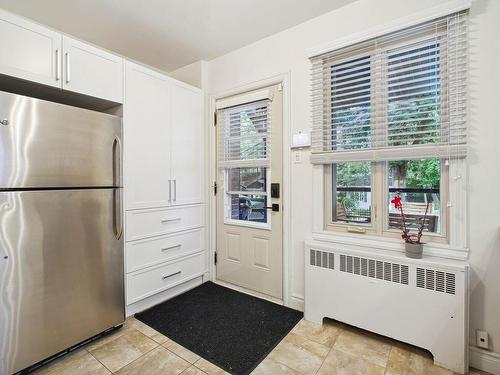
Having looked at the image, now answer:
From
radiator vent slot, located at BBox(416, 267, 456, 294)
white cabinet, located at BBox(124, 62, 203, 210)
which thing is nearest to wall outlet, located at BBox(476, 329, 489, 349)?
radiator vent slot, located at BBox(416, 267, 456, 294)

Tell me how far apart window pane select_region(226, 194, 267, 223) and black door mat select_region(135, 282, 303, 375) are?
0.80 m

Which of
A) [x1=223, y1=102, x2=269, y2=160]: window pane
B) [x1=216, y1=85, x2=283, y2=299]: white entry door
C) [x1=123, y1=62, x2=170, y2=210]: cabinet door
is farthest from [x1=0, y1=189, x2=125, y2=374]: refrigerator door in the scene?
[x1=223, y1=102, x2=269, y2=160]: window pane

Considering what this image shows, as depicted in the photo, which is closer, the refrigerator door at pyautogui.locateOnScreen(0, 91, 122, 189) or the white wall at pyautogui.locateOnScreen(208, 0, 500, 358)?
the refrigerator door at pyautogui.locateOnScreen(0, 91, 122, 189)

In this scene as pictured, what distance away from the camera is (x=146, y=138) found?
2.27 m

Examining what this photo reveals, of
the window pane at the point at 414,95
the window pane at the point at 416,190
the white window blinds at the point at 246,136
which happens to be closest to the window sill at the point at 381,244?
the window pane at the point at 416,190

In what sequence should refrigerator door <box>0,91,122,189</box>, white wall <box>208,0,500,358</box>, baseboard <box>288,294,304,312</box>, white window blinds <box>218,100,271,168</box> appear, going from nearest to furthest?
refrigerator door <box>0,91,122,189</box>, white wall <box>208,0,500,358</box>, baseboard <box>288,294,304,312</box>, white window blinds <box>218,100,271,168</box>

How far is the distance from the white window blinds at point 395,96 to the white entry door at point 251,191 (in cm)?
49

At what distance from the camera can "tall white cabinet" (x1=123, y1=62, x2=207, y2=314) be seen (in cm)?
218

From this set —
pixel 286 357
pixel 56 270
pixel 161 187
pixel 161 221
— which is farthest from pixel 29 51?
pixel 286 357

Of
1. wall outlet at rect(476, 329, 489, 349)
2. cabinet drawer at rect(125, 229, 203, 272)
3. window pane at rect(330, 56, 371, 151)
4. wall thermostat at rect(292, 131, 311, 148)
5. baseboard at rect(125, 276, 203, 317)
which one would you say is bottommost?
baseboard at rect(125, 276, 203, 317)

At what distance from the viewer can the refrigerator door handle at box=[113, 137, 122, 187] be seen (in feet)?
6.42

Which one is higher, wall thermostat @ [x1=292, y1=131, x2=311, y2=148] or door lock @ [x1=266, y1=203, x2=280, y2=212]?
wall thermostat @ [x1=292, y1=131, x2=311, y2=148]

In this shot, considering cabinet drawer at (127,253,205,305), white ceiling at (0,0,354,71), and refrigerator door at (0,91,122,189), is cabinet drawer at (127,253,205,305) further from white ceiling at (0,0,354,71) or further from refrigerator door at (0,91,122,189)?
white ceiling at (0,0,354,71)

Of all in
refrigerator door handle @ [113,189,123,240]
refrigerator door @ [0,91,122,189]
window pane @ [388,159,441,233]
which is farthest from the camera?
refrigerator door handle @ [113,189,123,240]
